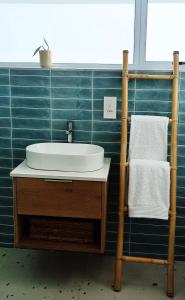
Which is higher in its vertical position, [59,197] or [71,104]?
[71,104]

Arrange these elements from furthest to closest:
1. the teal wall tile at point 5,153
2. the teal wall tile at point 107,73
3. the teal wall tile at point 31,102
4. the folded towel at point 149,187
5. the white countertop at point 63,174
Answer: the teal wall tile at point 5,153 < the teal wall tile at point 31,102 < the teal wall tile at point 107,73 < the folded towel at point 149,187 < the white countertop at point 63,174

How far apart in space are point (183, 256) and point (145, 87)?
3.95 feet

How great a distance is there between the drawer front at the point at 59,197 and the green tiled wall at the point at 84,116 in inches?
17.4

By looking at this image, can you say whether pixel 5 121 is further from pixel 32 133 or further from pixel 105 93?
pixel 105 93

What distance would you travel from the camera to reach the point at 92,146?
7.38 feet

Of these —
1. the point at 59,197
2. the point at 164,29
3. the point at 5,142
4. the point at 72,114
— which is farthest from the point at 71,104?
the point at 164,29

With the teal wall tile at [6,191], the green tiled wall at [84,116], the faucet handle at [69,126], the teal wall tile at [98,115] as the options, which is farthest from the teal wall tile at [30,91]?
the teal wall tile at [6,191]

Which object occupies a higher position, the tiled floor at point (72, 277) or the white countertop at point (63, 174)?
the white countertop at point (63, 174)

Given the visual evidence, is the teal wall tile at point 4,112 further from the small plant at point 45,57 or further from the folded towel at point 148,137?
the folded towel at point 148,137

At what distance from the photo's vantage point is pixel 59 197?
1.95m

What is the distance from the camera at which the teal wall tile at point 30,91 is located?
7.45 feet

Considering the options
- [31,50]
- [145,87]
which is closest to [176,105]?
[145,87]

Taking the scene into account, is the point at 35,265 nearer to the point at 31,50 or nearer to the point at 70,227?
the point at 70,227

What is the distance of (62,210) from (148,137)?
2.18 feet
